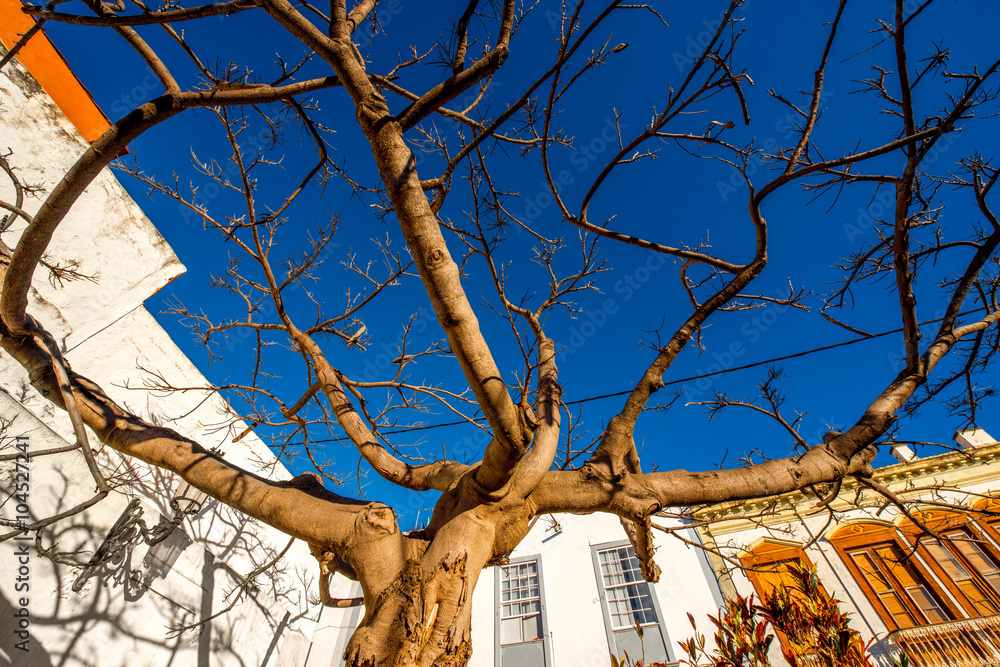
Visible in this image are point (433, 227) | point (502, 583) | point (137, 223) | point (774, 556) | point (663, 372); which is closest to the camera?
point (433, 227)

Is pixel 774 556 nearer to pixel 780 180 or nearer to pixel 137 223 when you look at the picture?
pixel 780 180

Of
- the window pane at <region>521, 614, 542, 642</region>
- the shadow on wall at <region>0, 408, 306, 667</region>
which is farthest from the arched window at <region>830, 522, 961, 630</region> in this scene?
the shadow on wall at <region>0, 408, 306, 667</region>

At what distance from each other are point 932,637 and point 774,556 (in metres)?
2.45

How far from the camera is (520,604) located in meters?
8.95

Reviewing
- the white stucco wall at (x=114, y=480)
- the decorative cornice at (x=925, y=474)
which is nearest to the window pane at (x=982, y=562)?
the decorative cornice at (x=925, y=474)

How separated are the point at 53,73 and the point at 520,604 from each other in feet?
41.6

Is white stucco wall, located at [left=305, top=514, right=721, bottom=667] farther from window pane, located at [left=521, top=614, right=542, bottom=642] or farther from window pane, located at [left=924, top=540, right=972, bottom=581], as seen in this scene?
window pane, located at [left=924, top=540, right=972, bottom=581]

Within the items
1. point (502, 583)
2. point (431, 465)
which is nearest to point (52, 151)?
point (431, 465)

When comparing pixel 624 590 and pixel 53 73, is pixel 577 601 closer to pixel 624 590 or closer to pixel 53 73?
pixel 624 590

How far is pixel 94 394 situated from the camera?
2656mm

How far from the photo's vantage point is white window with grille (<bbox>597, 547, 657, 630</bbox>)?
799cm

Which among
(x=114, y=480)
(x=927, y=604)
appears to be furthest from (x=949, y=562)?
(x=114, y=480)

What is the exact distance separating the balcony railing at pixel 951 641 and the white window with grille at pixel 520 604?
21.3 feet

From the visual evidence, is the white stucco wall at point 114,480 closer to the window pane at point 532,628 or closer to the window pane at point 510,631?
the window pane at point 510,631
